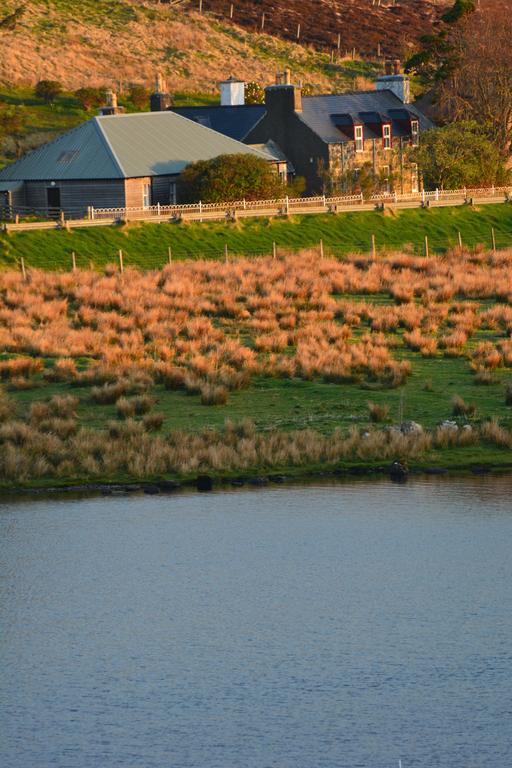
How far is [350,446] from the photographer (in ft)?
84.4

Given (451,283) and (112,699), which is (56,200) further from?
(112,699)

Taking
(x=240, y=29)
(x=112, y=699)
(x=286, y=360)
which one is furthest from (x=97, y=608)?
(x=240, y=29)

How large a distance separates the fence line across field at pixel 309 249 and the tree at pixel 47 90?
4010 cm

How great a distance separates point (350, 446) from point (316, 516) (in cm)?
341

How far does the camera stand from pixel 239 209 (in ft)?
221

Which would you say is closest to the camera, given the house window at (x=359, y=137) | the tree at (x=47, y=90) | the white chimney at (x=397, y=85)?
the house window at (x=359, y=137)

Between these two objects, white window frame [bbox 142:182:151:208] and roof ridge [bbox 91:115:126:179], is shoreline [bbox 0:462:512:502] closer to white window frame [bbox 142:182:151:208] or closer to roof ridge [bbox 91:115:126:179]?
roof ridge [bbox 91:115:126:179]

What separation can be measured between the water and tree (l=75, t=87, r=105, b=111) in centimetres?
7782

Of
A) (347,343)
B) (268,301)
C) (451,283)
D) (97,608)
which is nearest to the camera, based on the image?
(97,608)

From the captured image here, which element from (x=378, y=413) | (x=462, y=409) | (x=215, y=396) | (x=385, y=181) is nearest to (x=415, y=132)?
(x=385, y=181)

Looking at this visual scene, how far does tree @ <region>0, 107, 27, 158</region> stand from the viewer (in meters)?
85.9

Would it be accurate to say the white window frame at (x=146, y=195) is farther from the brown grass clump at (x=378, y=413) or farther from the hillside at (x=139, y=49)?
the brown grass clump at (x=378, y=413)

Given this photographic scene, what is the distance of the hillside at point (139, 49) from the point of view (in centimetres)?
11206

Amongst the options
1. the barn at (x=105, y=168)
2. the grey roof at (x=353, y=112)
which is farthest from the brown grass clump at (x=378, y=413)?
the grey roof at (x=353, y=112)
